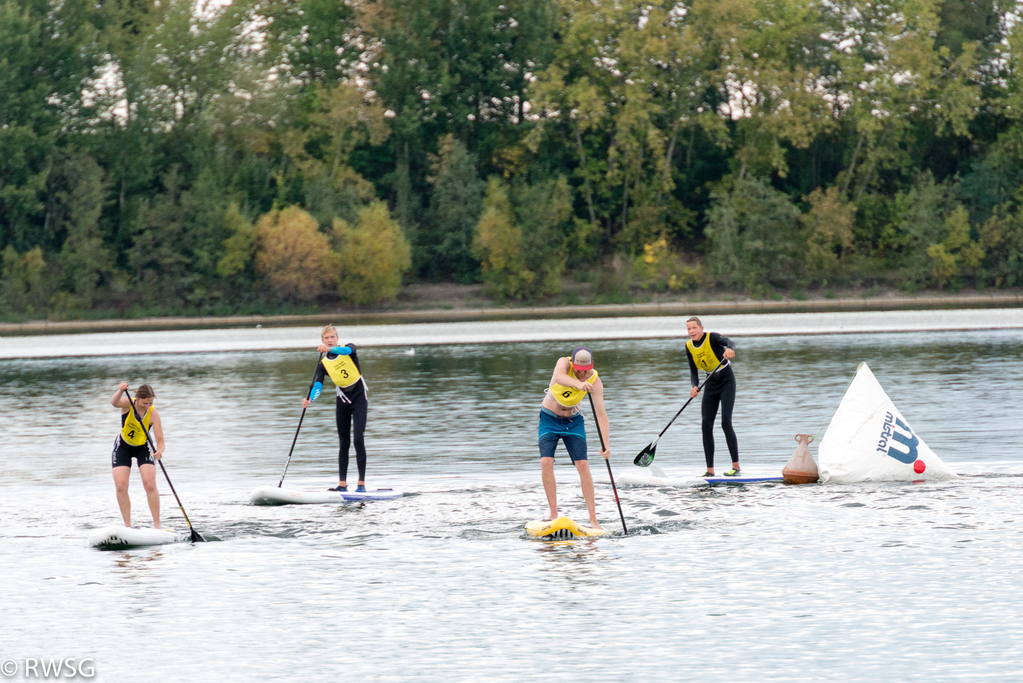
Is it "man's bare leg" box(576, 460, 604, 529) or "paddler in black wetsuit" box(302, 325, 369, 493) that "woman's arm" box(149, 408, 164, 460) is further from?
"man's bare leg" box(576, 460, 604, 529)

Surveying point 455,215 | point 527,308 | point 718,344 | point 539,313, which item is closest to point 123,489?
point 718,344

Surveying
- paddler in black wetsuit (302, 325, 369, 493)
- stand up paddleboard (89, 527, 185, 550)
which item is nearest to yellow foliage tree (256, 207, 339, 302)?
paddler in black wetsuit (302, 325, 369, 493)

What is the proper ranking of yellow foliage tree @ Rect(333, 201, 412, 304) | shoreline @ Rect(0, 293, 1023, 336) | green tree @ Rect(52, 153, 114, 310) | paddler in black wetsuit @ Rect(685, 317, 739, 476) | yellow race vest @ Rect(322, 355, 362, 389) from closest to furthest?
1. yellow race vest @ Rect(322, 355, 362, 389)
2. paddler in black wetsuit @ Rect(685, 317, 739, 476)
3. shoreline @ Rect(0, 293, 1023, 336)
4. yellow foliage tree @ Rect(333, 201, 412, 304)
5. green tree @ Rect(52, 153, 114, 310)

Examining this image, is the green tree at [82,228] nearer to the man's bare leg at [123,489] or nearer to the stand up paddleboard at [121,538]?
the man's bare leg at [123,489]

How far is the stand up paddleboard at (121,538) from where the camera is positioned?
10.9 m

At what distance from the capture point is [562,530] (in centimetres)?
1092

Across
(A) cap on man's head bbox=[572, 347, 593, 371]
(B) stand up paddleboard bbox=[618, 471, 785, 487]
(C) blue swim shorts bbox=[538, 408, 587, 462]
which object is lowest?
(B) stand up paddleboard bbox=[618, 471, 785, 487]

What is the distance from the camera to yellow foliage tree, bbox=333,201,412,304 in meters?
57.1

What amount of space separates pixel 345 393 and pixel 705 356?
12.5 ft

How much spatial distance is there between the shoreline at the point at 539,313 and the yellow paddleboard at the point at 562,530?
3893cm

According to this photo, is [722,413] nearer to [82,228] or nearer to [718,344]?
[718,344]

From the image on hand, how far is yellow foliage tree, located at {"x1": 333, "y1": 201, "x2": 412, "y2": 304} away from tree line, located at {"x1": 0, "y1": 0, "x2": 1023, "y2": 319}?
0.37 feet

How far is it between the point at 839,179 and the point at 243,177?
96.5 ft

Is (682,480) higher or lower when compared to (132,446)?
lower
